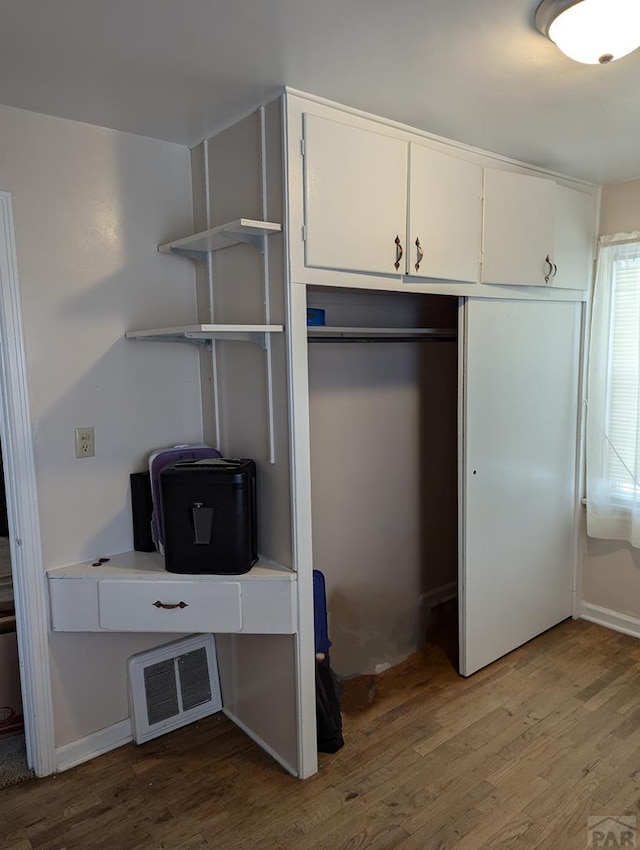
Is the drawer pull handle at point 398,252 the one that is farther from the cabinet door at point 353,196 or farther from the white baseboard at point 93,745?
the white baseboard at point 93,745

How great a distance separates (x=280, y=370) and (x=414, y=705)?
5.31ft

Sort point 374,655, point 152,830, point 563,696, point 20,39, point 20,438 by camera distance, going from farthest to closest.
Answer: point 374,655, point 563,696, point 20,438, point 152,830, point 20,39

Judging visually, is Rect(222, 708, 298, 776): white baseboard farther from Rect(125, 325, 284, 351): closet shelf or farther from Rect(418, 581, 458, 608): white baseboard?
Rect(125, 325, 284, 351): closet shelf

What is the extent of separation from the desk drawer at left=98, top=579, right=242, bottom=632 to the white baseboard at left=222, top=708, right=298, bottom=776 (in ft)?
1.93

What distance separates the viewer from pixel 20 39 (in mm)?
1559

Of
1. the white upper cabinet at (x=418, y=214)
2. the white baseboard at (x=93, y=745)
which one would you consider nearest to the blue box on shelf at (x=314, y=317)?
the white upper cabinet at (x=418, y=214)

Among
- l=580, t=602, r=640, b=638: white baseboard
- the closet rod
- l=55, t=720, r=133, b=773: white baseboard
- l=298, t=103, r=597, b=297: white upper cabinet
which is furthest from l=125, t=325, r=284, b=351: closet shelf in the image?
l=580, t=602, r=640, b=638: white baseboard

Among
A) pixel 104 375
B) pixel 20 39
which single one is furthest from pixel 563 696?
pixel 20 39

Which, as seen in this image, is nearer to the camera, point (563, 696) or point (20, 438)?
point (20, 438)

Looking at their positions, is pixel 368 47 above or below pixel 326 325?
above

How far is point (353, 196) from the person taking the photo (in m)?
2.06

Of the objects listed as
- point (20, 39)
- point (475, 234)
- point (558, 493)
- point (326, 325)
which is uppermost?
point (20, 39)

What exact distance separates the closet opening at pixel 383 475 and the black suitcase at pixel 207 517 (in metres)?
0.69

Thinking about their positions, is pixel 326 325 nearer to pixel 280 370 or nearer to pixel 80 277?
pixel 280 370
